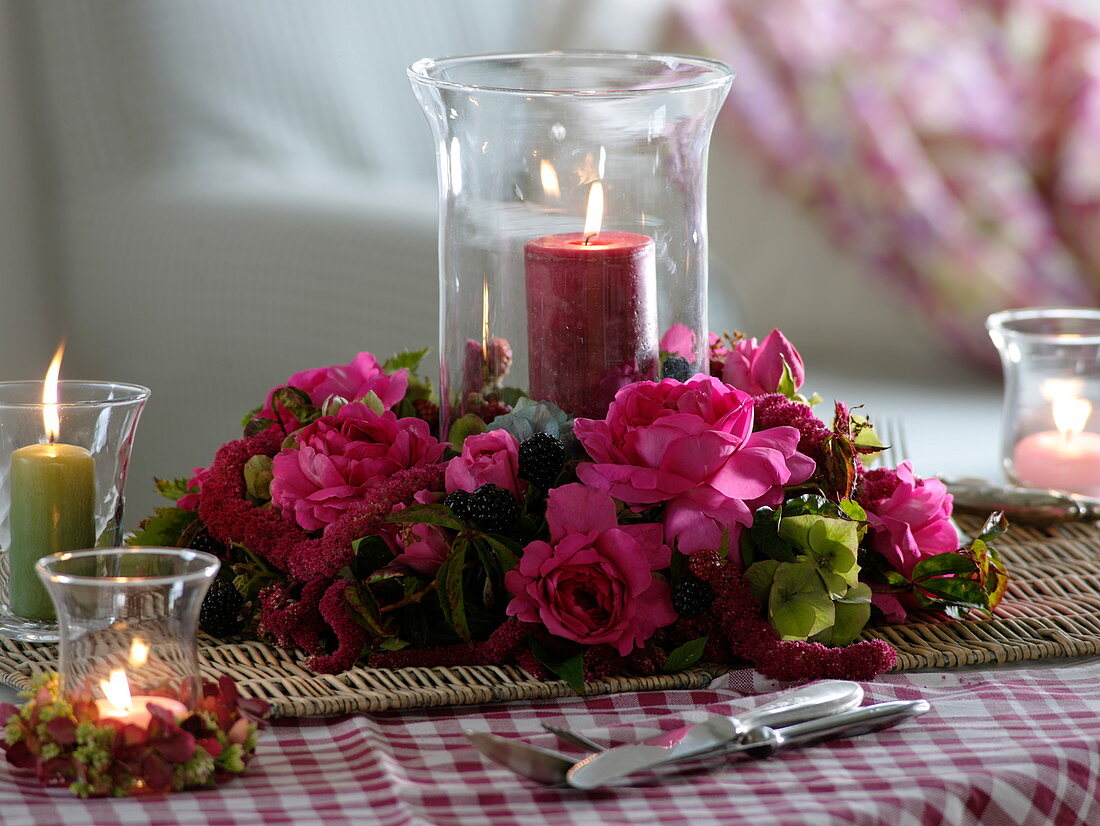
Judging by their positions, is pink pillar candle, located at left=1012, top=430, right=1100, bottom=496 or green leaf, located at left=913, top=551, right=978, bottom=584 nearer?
green leaf, located at left=913, top=551, right=978, bottom=584

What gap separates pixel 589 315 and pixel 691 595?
15 centimetres

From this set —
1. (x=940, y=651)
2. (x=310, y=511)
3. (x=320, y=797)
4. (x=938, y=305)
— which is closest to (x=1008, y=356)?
(x=940, y=651)

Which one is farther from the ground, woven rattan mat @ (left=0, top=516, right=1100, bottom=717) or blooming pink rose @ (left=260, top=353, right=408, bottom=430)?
blooming pink rose @ (left=260, top=353, right=408, bottom=430)

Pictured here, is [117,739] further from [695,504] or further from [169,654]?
[695,504]

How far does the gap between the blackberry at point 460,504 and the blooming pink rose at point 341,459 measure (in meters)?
0.05

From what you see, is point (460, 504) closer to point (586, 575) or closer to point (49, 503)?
point (586, 575)

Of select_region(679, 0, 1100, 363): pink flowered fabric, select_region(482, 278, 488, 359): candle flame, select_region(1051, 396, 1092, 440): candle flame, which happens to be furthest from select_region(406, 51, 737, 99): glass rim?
select_region(679, 0, 1100, 363): pink flowered fabric

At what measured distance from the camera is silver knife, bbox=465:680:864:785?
53 centimetres

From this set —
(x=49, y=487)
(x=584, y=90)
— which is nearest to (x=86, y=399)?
(x=49, y=487)

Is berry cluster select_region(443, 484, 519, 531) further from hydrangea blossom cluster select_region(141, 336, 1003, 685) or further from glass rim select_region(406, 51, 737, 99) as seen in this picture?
glass rim select_region(406, 51, 737, 99)

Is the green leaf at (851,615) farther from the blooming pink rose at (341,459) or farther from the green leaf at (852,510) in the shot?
the blooming pink rose at (341,459)

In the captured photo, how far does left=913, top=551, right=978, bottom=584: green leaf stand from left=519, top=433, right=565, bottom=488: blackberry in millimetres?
201

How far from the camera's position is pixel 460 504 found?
0.66 m

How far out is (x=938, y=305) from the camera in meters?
2.00
